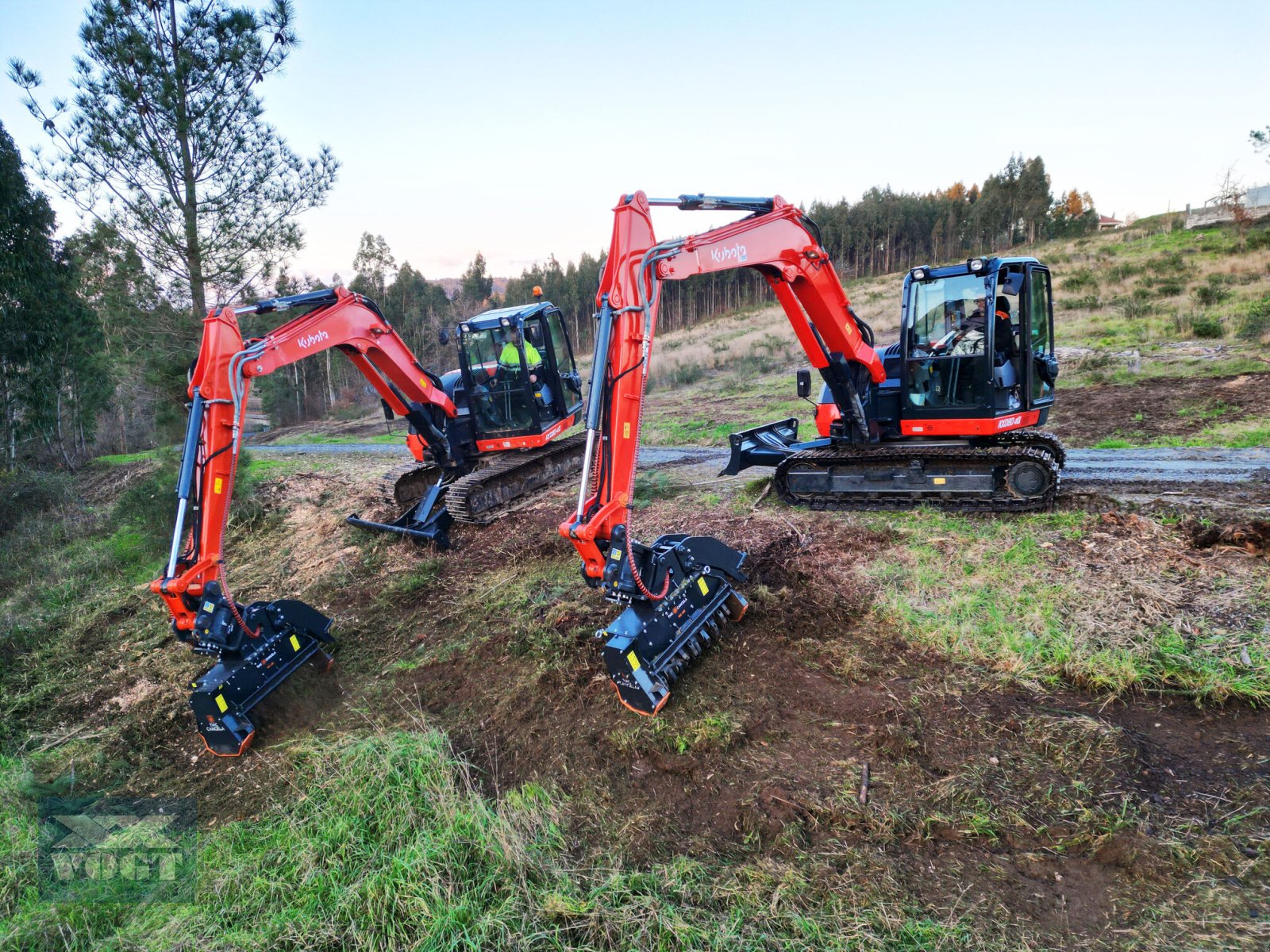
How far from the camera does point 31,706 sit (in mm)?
6641

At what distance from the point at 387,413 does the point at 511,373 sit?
2031 mm

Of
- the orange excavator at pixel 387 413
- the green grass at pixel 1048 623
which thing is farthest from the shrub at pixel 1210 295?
the orange excavator at pixel 387 413

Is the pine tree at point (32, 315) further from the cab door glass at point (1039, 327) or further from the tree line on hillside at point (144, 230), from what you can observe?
the cab door glass at point (1039, 327)

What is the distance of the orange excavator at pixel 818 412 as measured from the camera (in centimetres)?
496

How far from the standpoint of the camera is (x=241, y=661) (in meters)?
5.45

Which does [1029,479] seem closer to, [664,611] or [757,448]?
[757,448]

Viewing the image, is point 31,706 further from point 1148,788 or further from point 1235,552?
point 1235,552

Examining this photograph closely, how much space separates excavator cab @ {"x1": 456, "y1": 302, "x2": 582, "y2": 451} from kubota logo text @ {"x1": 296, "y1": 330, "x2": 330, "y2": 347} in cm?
274

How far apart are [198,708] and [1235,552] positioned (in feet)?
28.0

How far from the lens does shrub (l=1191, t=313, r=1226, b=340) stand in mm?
15867

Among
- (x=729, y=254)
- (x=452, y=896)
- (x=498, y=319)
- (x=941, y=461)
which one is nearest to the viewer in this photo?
(x=452, y=896)

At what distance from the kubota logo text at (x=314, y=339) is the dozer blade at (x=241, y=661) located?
114 inches

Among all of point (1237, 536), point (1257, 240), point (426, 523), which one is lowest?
point (1237, 536)

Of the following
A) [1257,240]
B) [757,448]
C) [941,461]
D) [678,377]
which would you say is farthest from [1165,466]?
[1257,240]
